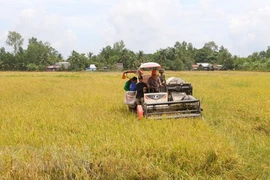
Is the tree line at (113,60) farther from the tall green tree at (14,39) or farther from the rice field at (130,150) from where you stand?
the rice field at (130,150)

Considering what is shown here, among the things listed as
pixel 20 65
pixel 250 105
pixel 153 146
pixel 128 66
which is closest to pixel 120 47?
pixel 128 66

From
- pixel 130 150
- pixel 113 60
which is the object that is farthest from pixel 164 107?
pixel 113 60

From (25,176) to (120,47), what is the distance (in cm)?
7059

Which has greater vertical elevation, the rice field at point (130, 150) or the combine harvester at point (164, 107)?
the combine harvester at point (164, 107)

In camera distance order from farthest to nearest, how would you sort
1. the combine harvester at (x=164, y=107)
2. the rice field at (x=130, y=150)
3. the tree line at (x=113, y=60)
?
the tree line at (x=113, y=60), the combine harvester at (x=164, y=107), the rice field at (x=130, y=150)

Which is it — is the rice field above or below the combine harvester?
below

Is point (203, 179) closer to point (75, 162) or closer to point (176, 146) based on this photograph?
point (176, 146)

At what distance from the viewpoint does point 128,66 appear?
2244 inches

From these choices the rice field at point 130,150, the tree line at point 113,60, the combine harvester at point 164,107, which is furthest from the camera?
the tree line at point 113,60

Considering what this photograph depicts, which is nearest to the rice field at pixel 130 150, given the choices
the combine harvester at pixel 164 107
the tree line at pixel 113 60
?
the combine harvester at pixel 164 107

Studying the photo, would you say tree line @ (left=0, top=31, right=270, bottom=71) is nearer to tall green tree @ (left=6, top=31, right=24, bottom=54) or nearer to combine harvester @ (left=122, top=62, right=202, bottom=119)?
tall green tree @ (left=6, top=31, right=24, bottom=54)

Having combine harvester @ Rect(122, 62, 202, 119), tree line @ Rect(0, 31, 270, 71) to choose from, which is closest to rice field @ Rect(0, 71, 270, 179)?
combine harvester @ Rect(122, 62, 202, 119)

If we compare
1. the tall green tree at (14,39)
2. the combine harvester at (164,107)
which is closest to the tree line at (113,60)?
the tall green tree at (14,39)

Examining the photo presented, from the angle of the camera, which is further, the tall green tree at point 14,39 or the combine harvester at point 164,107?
the tall green tree at point 14,39
